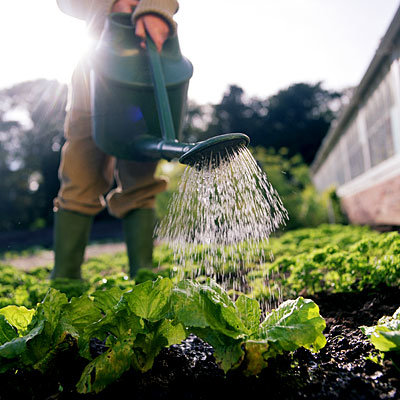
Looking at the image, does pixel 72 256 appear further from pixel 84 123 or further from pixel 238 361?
pixel 238 361

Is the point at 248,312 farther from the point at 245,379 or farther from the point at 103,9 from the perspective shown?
the point at 103,9

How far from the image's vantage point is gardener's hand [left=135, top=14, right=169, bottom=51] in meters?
2.12

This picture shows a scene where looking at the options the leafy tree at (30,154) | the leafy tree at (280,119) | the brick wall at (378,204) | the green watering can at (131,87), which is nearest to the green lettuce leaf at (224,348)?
the green watering can at (131,87)

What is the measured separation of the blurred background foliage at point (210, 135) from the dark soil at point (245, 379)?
7.86m

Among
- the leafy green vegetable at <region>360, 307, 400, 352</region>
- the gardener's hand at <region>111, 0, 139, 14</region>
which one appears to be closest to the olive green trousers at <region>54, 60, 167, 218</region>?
the gardener's hand at <region>111, 0, 139, 14</region>

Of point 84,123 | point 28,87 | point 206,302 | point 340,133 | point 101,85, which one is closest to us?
point 206,302

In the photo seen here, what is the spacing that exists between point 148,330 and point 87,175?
73.2 inches

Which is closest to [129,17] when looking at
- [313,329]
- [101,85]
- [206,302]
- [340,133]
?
[101,85]

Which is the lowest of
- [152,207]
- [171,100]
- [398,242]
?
[398,242]

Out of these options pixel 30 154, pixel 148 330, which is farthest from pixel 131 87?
pixel 30 154

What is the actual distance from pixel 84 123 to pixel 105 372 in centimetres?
205

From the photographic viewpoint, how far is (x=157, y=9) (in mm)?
2086

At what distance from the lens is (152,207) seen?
2.84m

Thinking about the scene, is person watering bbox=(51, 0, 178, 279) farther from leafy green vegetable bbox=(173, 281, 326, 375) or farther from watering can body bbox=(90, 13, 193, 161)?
leafy green vegetable bbox=(173, 281, 326, 375)
